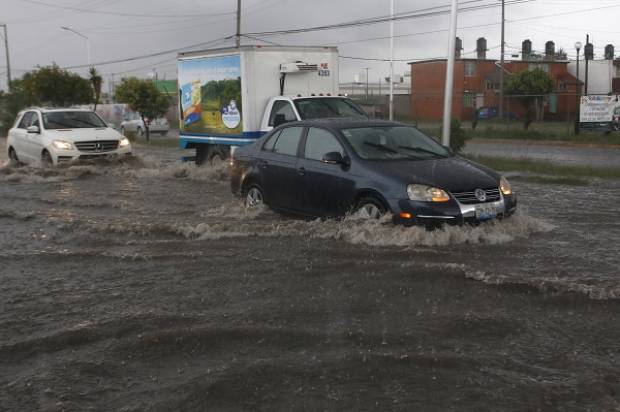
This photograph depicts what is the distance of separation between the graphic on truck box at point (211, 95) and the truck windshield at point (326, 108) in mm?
1739

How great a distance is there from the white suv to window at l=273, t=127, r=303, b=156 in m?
A: 9.23

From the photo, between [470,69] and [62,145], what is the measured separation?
5075cm

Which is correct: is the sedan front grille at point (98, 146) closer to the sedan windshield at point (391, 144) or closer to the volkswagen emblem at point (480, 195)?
the sedan windshield at point (391, 144)

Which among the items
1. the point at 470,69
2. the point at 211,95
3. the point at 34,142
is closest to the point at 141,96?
the point at 34,142

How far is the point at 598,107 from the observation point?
29672mm

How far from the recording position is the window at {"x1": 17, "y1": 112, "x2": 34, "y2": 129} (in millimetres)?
19625

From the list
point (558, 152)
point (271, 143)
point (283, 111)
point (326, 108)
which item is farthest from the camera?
point (558, 152)

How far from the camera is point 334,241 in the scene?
8547 millimetres

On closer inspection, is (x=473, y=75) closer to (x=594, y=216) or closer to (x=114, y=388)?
(x=594, y=216)

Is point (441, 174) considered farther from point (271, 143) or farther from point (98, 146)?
point (98, 146)

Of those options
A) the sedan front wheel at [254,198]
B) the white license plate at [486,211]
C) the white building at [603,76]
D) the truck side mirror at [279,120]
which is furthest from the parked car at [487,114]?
the white license plate at [486,211]

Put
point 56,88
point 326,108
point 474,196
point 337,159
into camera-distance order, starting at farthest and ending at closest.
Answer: point 56,88
point 326,108
point 337,159
point 474,196

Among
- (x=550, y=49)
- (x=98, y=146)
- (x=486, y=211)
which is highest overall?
(x=550, y=49)

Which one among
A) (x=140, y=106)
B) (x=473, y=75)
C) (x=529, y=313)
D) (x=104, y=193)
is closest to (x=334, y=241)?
(x=529, y=313)
